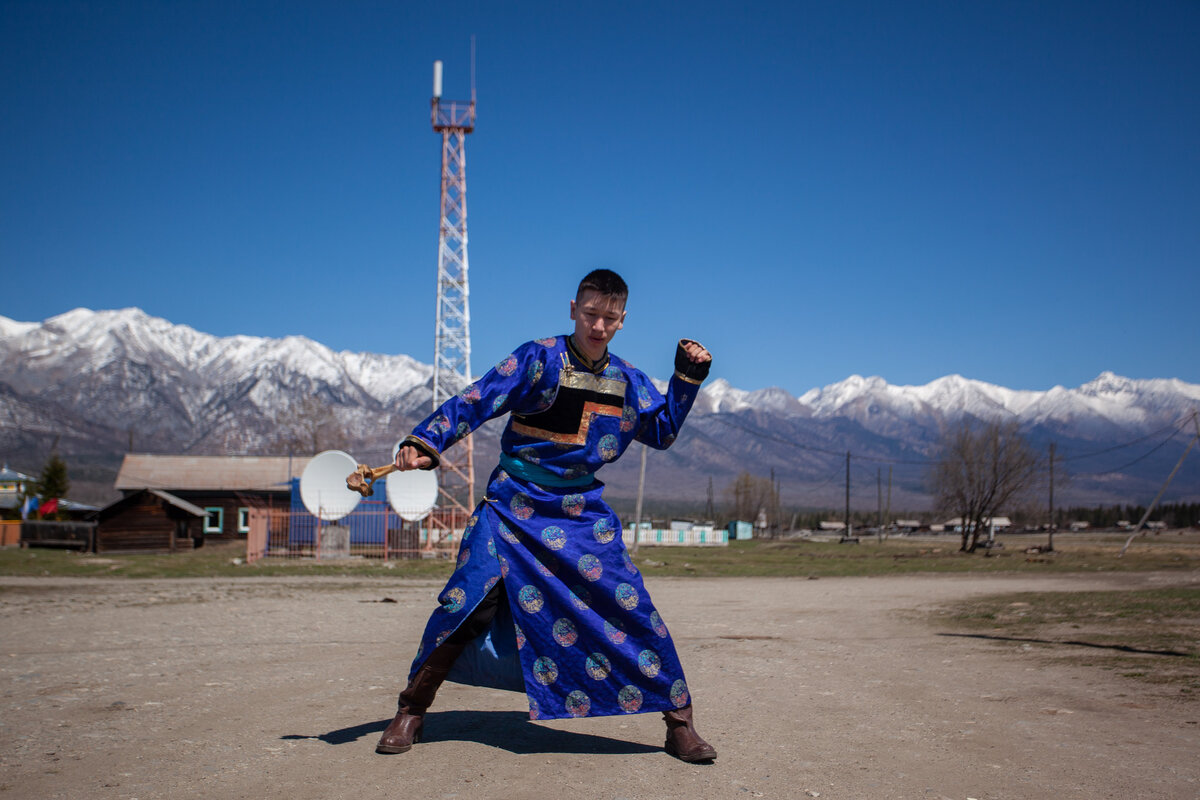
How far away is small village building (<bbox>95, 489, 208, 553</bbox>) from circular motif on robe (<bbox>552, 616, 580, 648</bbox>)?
107ft

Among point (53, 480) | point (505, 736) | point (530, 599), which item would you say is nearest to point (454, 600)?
point (530, 599)

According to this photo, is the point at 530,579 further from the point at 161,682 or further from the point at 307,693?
the point at 161,682

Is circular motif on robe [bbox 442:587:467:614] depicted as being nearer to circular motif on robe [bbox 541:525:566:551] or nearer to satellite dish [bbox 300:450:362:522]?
circular motif on robe [bbox 541:525:566:551]

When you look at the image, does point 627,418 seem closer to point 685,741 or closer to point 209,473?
point 685,741

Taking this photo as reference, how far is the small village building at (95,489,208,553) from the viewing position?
107 ft

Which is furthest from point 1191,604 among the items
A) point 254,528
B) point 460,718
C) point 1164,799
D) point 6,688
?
point 254,528

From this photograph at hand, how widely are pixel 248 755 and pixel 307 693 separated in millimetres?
1597

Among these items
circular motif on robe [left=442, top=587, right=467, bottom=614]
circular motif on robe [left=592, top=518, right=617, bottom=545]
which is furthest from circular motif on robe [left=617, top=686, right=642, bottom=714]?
circular motif on robe [left=442, top=587, right=467, bottom=614]

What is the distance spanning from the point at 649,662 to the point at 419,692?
109 cm

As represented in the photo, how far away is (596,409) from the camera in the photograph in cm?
450

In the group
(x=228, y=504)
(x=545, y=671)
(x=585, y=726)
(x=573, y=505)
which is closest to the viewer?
(x=545, y=671)

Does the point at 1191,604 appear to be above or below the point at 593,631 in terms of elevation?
below

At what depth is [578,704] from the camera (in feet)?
13.7

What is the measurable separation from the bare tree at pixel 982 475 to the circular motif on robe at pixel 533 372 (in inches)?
1768
